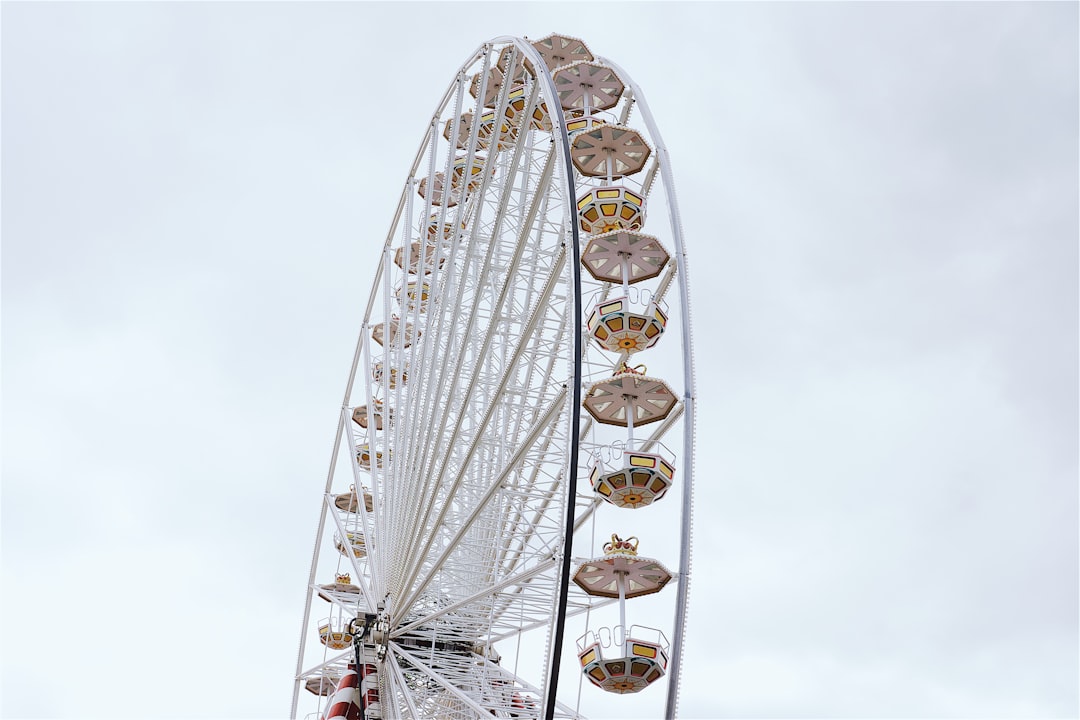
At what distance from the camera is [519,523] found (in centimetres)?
2039

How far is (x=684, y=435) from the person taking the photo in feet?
46.8

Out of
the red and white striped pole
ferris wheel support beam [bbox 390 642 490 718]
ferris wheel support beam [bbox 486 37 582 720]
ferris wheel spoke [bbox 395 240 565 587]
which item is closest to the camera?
ferris wheel support beam [bbox 486 37 582 720]

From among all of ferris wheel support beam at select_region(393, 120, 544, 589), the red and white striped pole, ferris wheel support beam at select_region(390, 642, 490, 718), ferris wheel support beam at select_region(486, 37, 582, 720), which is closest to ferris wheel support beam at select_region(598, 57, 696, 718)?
ferris wheel support beam at select_region(486, 37, 582, 720)

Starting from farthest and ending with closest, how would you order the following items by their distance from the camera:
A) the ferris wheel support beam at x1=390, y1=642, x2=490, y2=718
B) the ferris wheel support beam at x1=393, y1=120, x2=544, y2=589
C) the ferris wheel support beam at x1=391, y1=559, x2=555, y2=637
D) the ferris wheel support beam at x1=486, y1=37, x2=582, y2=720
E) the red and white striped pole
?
the red and white striped pole < the ferris wheel support beam at x1=390, y1=642, x2=490, y2=718 < the ferris wheel support beam at x1=393, y1=120, x2=544, y2=589 < the ferris wheel support beam at x1=391, y1=559, x2=555, y2=637 < the ferris wheel support beam at x1=486, y1=37, x2=582, y2=720

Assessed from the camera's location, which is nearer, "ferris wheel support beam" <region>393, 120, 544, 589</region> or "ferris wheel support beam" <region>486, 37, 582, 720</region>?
"ferris wheel support beam" <region>486, 37, 582, 720</region>

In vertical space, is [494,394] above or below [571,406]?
above

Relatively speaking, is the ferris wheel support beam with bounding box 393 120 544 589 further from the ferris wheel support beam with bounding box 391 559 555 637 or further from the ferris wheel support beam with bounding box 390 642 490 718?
the ferris wheel support beam with bounding box 390 642 490 718

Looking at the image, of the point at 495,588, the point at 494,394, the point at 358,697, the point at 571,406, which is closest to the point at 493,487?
the point at 495,588

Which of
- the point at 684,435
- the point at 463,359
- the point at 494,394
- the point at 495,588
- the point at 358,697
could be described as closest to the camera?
the point at 684,435

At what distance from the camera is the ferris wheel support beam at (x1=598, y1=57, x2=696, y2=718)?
12.9 m

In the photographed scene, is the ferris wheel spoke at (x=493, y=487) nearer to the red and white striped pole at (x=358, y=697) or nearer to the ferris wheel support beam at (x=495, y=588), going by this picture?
the ferris wheel support beam at (x=495, y=588)

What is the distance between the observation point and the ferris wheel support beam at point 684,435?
12.9 meters

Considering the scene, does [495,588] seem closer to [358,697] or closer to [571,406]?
[571,406]

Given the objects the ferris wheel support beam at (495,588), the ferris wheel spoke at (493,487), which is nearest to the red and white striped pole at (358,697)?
the ferris wheel support beam at (495,588)
